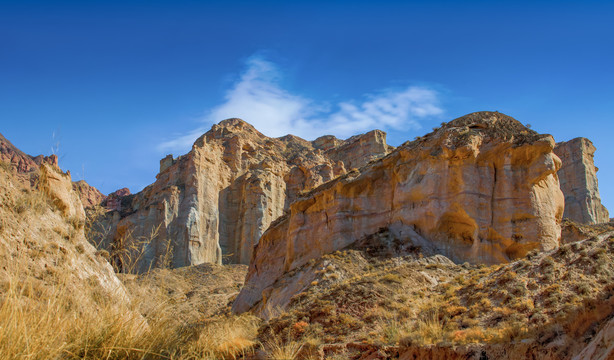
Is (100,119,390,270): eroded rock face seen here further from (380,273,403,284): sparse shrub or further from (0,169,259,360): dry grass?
(0,169,259,360): dry grass

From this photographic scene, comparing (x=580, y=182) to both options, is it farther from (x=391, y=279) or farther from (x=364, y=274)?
(x=391, y=279)

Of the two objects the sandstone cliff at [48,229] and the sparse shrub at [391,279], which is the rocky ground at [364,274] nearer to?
the sandstone cliff at [48,229]

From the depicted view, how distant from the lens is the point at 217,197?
68.6 m

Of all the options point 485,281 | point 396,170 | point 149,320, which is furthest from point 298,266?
point 149,320

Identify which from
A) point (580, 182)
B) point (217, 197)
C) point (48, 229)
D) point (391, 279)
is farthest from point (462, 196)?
point (580, 182)

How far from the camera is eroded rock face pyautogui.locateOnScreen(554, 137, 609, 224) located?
6606 centimetres

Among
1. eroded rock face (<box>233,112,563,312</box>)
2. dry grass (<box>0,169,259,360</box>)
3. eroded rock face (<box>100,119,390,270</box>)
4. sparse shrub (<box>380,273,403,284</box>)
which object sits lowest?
dry grass (<box>0,169,259,360</box>)

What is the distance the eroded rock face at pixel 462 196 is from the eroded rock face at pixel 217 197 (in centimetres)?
A: 2799

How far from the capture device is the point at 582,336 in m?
9.12

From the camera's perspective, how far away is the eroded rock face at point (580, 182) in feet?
217

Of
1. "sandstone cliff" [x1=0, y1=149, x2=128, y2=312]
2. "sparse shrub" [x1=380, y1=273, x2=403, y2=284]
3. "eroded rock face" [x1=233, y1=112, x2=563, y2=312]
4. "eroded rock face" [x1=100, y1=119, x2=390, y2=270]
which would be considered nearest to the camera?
"sandstone cliff" [x1=0, y1=149, x2=128, y2=312]

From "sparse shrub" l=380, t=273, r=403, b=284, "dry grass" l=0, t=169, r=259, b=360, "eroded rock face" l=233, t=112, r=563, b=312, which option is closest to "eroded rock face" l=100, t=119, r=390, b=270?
"eroded rock face" l=233, t=112, r=563, b=312

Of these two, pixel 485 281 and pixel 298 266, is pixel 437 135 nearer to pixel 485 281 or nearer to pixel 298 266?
pixel 298 266

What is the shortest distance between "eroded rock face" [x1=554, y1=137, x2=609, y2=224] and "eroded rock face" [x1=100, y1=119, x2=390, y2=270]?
104 ft
